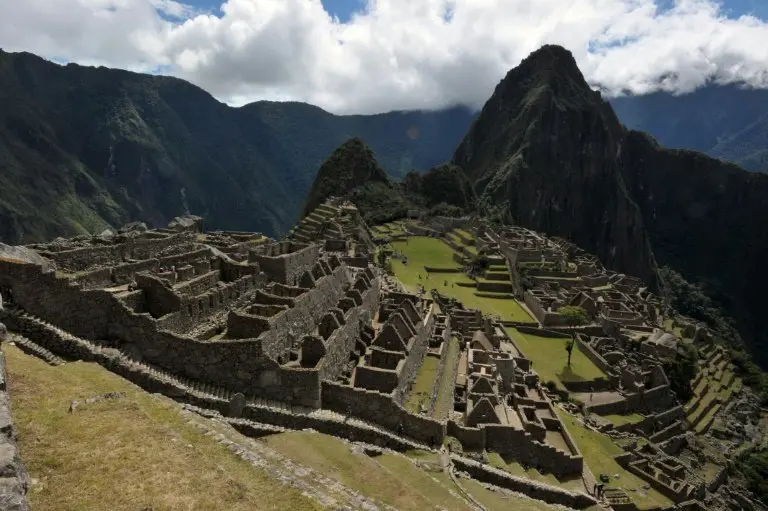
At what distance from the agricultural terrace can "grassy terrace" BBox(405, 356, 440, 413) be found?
957 inches

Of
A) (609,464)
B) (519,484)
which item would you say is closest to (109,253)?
(519,484)

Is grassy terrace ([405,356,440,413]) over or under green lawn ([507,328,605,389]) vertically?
over

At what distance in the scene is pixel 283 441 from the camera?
18.8m

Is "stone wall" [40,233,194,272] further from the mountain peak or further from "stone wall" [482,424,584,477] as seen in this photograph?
the mountain peak

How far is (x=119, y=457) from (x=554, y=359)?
43935mm

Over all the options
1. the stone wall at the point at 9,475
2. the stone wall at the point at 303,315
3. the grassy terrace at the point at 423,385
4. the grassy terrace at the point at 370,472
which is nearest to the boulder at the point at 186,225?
the stone wall at the point at 303,315

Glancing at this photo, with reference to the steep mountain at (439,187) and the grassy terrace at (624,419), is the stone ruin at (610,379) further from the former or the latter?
the steep mountain at (439,187)

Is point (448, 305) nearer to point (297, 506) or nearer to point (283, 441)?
point (283, 441)

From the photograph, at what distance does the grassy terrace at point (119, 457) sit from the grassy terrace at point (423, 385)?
42.1 feet

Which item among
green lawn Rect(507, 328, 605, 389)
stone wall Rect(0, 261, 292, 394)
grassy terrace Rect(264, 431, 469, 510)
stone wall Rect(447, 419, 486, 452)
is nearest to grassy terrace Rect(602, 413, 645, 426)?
green lawn Rect(507, 328, 605, 389)

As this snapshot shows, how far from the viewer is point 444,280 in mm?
71750

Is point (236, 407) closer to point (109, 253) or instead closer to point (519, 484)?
point (519, 484)

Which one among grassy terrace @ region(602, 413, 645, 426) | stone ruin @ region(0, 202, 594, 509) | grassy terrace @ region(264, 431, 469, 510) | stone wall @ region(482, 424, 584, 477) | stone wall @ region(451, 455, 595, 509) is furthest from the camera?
grassy terrace @ region(602, 413, 645, 426)

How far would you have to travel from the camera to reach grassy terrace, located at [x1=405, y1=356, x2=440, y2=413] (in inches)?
1018
